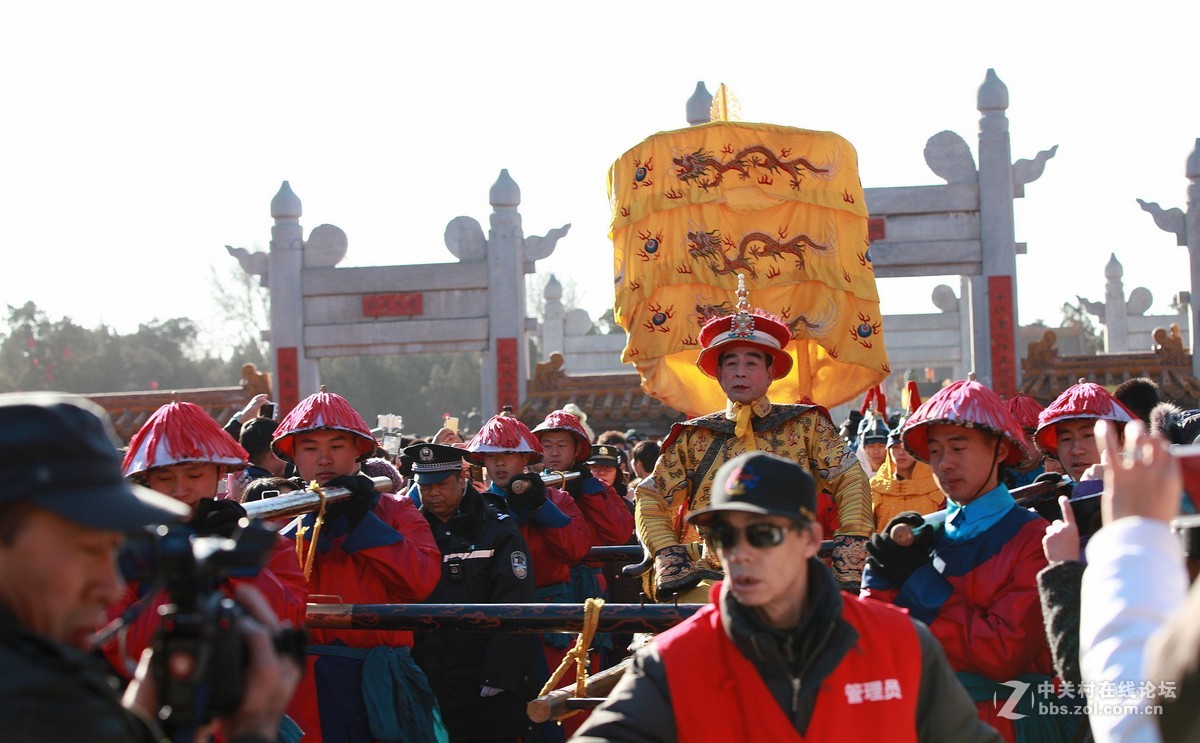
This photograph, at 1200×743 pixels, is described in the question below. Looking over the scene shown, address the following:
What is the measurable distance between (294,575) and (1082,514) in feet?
7.65

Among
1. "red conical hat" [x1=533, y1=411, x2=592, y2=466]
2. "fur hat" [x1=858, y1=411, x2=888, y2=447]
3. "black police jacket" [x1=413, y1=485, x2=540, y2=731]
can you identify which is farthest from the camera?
"fur hat" [x1=858, y1=411, x2=888, y2=447]

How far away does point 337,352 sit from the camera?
65.4 ft

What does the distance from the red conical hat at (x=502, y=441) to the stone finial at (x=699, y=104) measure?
1064cm

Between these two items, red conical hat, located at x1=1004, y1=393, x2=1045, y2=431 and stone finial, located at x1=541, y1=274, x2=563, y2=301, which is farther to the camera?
stone finial, located at x1=541, y1=274, x2=563, y2=301

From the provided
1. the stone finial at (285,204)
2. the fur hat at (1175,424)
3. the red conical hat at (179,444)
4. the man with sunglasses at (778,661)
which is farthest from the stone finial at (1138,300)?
the man with sunglasses at (778,661)

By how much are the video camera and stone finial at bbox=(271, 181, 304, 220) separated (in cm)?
1830

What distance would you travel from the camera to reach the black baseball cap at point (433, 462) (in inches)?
245

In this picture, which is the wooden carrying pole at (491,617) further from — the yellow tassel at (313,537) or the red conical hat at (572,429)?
the red conical hat at (572,429)

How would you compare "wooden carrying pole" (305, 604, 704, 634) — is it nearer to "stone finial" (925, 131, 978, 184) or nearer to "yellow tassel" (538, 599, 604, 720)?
"yellow tassel" (538, 599, 604, 720)

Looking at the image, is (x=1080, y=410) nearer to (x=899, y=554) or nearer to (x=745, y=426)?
(x=745, y=426)

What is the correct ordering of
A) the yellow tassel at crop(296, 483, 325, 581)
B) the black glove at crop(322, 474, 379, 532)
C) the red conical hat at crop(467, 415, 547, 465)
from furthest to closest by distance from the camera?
the red conical hat at crop(467, 415, 547, 465) < the black glove at crop(322, 474, 379, 532) < the yellow tassel at crop(296, 483, 325, 581)

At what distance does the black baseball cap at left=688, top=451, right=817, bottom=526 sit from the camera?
2.94 m

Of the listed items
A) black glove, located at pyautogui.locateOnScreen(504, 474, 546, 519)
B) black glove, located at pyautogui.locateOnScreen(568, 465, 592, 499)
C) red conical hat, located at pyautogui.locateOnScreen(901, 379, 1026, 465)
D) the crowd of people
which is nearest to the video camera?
the crowd of people

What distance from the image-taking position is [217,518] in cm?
401
